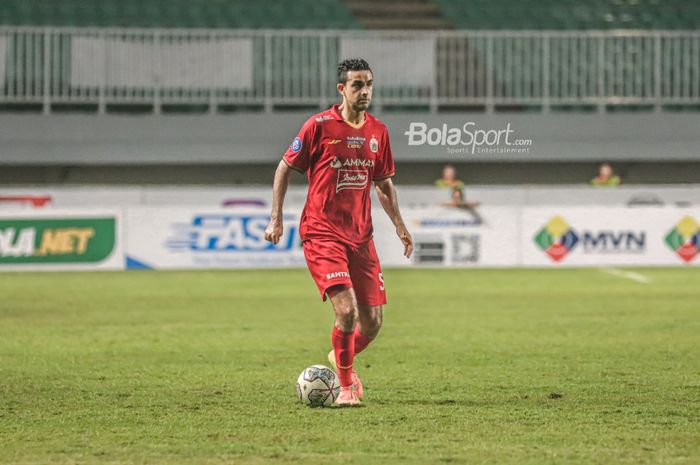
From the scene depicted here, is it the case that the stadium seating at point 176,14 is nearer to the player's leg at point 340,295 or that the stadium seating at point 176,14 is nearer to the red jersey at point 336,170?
the red jersey at point 336,170

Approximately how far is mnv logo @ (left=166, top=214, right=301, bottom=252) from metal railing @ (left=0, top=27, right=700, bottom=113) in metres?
3.80

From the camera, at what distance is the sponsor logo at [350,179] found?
Answer: 7469 millimetres

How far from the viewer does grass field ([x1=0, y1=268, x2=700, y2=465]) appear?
591cm

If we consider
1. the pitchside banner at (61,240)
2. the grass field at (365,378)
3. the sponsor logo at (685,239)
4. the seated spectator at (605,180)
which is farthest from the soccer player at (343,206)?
the seated spectator at (605,180)

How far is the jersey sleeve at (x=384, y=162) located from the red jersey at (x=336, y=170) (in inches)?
3.5

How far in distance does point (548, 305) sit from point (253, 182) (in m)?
11.5

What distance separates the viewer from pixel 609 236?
867 inches

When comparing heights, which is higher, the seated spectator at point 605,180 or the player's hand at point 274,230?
the seated spectator at point 605,180

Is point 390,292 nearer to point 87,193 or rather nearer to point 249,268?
point 249,268

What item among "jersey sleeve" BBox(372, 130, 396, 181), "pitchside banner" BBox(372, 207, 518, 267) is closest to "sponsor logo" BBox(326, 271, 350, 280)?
"jersey sleeve" BBox(372, 130, 396, 181)

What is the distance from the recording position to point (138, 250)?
859 inches

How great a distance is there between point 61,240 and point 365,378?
551 inches

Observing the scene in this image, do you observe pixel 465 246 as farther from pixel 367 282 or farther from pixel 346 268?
pixel 346 268

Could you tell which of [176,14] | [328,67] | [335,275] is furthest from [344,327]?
[176,14]
